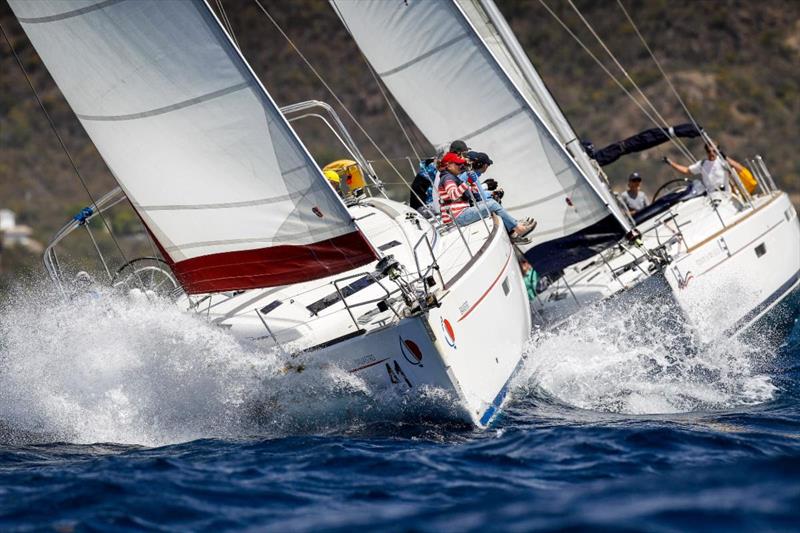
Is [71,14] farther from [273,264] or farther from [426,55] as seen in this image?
[426,55]

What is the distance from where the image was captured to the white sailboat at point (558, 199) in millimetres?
11641

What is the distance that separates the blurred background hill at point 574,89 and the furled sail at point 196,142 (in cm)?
2522

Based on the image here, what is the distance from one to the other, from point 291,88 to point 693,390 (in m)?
38.1

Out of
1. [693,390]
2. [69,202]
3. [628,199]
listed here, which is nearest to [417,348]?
[693,390]

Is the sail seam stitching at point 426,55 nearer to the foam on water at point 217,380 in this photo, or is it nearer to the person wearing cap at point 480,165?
the person wearing cap at point 480,165

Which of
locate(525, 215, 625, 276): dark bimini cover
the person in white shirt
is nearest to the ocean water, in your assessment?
locate(525, 215, 625, 276): dark bimini cover

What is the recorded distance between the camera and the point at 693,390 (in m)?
9.66

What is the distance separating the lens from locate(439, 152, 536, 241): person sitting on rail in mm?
11047

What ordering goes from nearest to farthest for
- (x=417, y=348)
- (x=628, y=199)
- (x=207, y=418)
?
1. (x=417, y=348)
2. (x=207, y=418)
3. (x=628, y=199)

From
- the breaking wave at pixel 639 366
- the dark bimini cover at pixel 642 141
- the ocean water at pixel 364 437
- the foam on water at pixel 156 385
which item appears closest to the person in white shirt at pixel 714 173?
the dark bimini cover at pixel 642 141

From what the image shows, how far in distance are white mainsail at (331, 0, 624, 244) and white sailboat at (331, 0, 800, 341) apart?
0.5 inches

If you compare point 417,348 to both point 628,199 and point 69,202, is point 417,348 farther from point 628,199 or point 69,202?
point 69,202

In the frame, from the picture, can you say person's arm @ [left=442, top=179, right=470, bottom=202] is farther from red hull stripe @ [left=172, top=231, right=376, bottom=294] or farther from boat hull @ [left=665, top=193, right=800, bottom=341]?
red hull stripe @ [left=172, top=231, right=376, bottom=294]

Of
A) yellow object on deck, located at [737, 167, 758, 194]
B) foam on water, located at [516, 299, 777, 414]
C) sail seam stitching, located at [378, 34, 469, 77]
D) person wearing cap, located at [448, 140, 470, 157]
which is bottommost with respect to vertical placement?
foam on water, located at [516, 299, 777, 414]
